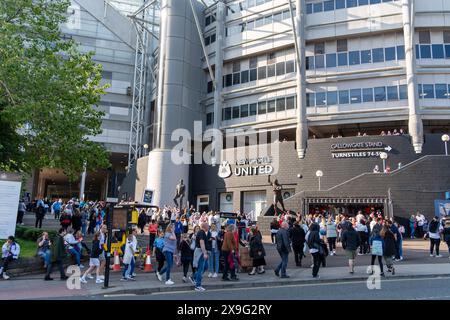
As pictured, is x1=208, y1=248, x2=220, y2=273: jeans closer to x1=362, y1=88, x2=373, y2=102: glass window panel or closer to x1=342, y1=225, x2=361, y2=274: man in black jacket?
x1=342, y1=225, x2=361, y2=274: man in black jacket

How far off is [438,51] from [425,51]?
3.34 feet

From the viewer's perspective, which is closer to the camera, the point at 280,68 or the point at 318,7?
the point at 318,7

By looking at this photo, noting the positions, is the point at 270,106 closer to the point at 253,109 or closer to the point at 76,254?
the point at 253,109

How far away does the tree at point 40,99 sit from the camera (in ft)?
55.6

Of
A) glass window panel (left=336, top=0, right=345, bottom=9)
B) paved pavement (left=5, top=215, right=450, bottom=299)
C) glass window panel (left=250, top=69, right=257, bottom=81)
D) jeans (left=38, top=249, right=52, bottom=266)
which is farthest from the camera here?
glass window panel (left=250, top=69, right=257, bottom=81)

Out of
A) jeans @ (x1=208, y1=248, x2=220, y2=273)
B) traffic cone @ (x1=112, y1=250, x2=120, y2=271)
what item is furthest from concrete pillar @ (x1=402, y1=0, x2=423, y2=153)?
traffic cone @ (x1=112, y1=250, x2=120, y2=271)

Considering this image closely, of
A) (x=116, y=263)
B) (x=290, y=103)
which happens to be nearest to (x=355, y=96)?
(x=290, y=103)

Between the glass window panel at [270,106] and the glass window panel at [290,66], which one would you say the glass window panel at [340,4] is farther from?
the glass window panel at [270,106]

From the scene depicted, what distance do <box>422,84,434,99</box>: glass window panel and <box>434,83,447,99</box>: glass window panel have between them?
0.37m

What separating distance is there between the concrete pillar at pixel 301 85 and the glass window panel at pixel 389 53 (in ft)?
21.8

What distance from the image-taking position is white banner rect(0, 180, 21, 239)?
15.2m

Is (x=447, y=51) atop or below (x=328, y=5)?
below

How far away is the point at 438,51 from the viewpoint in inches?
1307

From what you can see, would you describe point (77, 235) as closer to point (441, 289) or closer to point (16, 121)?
point (16, 121)
